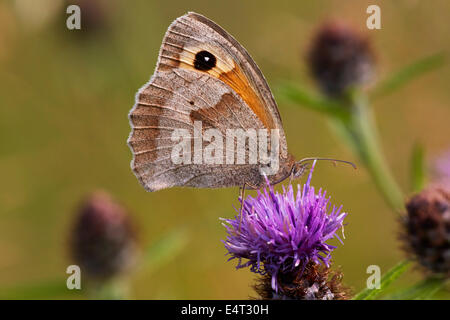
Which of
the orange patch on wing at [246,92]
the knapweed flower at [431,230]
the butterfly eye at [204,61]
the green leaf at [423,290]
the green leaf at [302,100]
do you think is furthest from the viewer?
the green leaf at [302,100]

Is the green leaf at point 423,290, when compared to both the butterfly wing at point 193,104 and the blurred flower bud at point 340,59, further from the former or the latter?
the blurred flower bud at point 340,59

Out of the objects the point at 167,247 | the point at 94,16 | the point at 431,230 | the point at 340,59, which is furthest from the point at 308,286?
the point at 94,16

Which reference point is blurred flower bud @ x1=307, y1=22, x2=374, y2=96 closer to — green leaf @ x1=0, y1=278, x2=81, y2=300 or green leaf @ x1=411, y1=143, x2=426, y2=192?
green leaf @ x1=411, y1=143, x2=426, y2=192

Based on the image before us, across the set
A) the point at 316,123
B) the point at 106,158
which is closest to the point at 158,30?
the point at 106,158

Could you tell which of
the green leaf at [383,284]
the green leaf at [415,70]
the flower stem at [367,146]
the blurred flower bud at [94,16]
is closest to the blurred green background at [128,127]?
the blurred flower bud at [94,16]

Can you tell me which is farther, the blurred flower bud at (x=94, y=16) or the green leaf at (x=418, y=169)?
Result: the blurred flower bud at (x=94, y=16)
